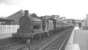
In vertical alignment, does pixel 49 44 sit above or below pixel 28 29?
below

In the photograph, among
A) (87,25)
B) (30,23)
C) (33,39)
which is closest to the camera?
(33,39)

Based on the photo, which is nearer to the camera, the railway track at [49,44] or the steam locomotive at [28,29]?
the railway track at [49,44]

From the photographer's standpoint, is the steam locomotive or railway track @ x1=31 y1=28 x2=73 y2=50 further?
the steam locomotive

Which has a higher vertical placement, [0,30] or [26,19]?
[26,19]

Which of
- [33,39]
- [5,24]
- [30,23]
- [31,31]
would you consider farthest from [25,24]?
[5,24]

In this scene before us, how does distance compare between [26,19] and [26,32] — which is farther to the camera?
[26,19]

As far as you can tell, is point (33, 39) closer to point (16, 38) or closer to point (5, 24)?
point (16, 38)

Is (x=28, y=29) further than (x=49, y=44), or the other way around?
(x=28, y=29)

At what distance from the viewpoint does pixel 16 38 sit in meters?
10.7

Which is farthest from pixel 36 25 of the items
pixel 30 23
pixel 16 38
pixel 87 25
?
pixel 87 25

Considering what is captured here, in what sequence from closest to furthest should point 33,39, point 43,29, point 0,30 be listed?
point 33,39 < point 43,29 < point 0,30

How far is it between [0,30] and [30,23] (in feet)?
47.5

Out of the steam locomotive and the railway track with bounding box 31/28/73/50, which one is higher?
the steam locomotive

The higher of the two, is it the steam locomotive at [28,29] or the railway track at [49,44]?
the steam locomotive at [28,29]
